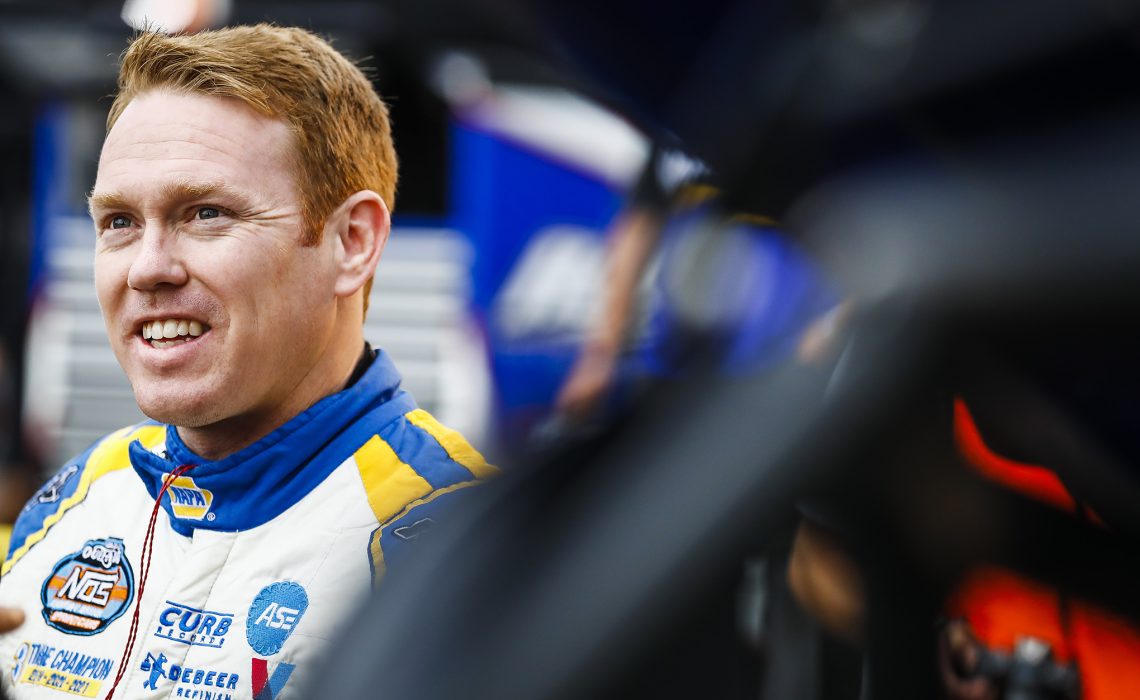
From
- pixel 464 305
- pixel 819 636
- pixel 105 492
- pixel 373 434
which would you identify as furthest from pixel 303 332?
pixel 464 305

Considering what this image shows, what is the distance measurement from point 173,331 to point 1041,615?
0.88 metres

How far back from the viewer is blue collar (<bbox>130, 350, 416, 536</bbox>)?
1.17 m

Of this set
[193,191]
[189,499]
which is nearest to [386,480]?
[189,499]

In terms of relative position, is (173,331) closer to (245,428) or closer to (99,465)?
(245,428)

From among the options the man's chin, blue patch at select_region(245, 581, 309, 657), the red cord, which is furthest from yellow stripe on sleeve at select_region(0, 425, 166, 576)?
blue patch at select_region(245, 581, 309, 657)

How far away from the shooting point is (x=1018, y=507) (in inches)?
16.2

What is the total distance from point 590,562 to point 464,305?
15.4ft

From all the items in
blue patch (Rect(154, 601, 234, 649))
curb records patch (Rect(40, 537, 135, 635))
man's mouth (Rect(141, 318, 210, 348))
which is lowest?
curb records patch (Rect(40, 537, 135, 635))

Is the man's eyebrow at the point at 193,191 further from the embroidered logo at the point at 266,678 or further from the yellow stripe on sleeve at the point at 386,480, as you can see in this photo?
the embroidered logo at the point at 266,678

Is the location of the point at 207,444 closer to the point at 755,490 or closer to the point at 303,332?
the point at 303,332

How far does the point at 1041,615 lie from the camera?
0.44 metres

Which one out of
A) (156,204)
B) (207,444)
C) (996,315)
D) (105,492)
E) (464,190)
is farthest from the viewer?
(464,190)

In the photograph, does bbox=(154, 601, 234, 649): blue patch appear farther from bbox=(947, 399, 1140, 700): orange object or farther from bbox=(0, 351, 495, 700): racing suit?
bbox=(947, 399, 1140, 700): orange object

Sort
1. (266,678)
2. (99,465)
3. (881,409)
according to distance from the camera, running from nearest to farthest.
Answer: (881,409) → (266,678) → (99,465)
